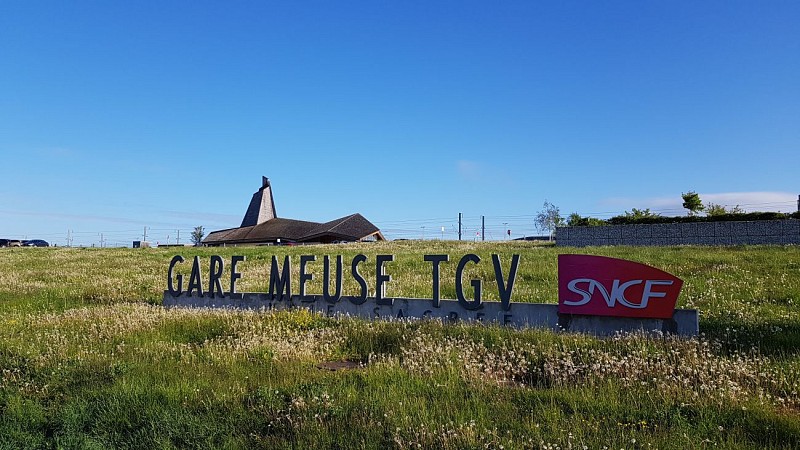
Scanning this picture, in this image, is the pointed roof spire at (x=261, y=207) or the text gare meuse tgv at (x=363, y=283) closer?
the text gare meuse tgv at (x=363, y=283)

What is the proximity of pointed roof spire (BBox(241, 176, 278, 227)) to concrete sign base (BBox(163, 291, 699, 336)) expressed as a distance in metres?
76.3

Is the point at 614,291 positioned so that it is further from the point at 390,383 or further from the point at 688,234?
the point at 688,234

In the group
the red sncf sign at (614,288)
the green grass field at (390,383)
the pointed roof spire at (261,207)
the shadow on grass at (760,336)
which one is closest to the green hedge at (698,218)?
the green grass field at (390,383)

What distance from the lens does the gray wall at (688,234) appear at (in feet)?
113

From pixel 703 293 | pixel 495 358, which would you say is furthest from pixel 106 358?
pixel 703 293

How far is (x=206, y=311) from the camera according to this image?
13531 millimetres

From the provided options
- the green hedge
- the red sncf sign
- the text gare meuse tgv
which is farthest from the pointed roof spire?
the red sncf sign

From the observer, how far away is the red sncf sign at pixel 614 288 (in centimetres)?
982

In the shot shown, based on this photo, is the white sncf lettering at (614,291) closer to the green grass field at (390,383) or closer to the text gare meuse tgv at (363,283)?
the green grass field at (390,383)

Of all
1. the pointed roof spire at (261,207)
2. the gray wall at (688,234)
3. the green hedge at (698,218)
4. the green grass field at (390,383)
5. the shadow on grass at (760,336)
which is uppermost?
the pointed roof spire at (261,207)

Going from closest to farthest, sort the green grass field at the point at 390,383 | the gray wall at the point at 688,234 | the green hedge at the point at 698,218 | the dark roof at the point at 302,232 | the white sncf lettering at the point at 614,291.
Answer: the green grass field at the point at 390,383 → the white sncf lettering at the point at 614,291 → the gray wall at the point at 688,234 → the green hedge at the point at 698,218 → the dark roof at the point at 302,232

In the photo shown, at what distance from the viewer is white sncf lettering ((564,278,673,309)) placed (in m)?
9.95

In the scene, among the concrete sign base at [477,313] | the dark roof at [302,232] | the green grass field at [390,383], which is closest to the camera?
the green grass field at [390,383]

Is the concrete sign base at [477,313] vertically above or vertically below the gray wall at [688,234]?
below
